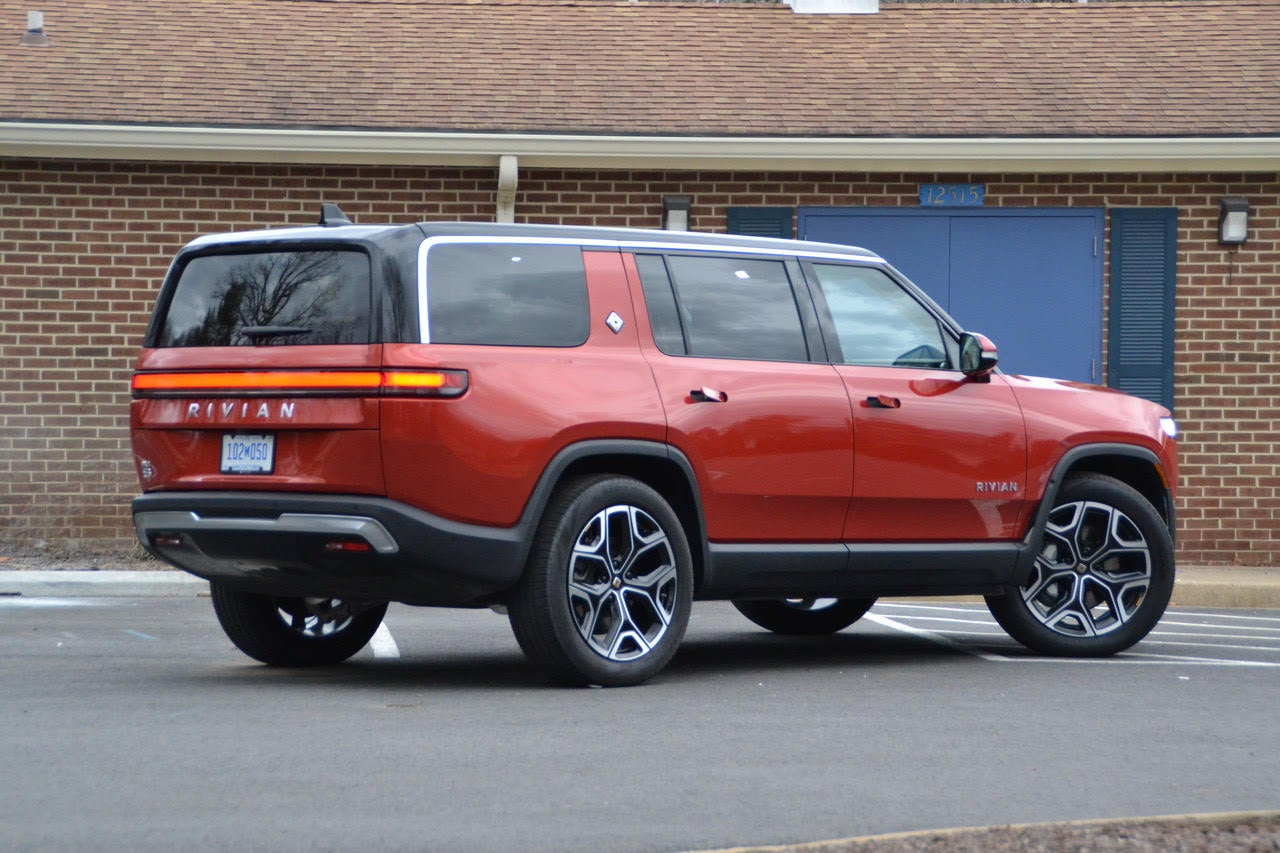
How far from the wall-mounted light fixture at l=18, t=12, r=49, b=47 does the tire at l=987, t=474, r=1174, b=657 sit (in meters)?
10.5

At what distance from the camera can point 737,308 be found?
7.89 metres

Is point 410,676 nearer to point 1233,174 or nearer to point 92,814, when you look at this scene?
Answer: point 92,814

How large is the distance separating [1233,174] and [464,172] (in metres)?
6.34

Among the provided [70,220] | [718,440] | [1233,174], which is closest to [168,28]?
[70,220]

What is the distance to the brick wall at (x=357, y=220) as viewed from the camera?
47.3 ft

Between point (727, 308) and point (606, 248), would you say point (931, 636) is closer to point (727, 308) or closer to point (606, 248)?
point (727, 308)

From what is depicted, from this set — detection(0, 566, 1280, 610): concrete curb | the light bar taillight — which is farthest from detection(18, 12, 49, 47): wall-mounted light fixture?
the light bar taillight

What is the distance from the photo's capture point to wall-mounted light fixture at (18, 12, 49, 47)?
51.2 feet

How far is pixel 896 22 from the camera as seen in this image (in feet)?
56.7

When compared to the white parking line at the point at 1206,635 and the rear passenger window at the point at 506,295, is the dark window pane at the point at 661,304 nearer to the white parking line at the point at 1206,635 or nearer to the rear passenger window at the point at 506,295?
the rear passenger window at the point at 506,295

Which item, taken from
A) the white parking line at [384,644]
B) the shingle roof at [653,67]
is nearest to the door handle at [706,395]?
the white parking line at [384,644]

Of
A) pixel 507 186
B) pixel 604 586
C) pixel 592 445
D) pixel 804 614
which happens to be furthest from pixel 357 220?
pixel 604 586

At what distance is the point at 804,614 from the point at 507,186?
5.83 metres

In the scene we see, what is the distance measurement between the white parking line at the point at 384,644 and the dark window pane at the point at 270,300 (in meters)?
2.13
